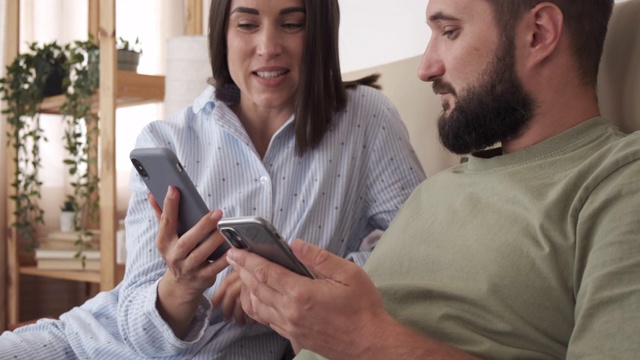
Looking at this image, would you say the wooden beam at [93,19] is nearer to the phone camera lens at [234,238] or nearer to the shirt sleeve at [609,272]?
the phone camera lens at [234,238]

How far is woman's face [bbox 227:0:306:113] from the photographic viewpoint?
1383 mm

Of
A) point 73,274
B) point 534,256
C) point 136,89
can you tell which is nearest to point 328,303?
point 534,256

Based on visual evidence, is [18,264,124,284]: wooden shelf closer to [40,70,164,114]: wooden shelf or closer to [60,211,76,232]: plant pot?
[60,211,76,232]: plant pot

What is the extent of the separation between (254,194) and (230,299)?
19 cm

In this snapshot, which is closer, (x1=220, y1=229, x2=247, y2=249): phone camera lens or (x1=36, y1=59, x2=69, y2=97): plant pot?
(x1=220, y1=229, x2=247, y2=249): phone camera lens

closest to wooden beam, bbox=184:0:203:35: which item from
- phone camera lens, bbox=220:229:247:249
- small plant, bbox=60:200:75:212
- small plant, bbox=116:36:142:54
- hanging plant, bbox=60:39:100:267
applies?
small plant, bbox=116:36:142:54

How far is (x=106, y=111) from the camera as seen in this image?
99.9 inches

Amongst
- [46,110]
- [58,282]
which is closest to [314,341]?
[46,110]

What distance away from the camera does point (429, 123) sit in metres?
1.55

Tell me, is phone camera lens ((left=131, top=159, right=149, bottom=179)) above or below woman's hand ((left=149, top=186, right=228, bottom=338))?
above

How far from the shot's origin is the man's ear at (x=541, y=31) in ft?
3.31

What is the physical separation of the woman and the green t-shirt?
1.00 feet

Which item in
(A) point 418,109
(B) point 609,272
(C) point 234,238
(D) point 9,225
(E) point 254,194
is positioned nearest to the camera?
(B) point 609,272

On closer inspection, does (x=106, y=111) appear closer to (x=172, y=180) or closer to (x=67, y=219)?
(x=67, y=219)
